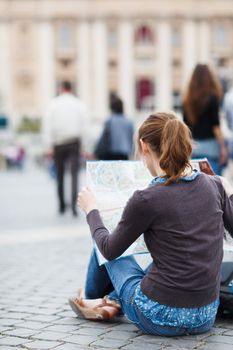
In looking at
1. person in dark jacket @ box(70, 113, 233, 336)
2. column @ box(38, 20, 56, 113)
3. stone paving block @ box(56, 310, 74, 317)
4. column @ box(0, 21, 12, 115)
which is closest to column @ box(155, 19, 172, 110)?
column @ box(38, 20, 56, 113)

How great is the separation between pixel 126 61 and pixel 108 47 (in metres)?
1.89

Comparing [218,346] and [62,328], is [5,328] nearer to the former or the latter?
[62,328]

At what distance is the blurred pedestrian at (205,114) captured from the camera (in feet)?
21.8

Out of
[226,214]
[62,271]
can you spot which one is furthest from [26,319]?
[62,271]

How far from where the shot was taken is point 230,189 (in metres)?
3.79

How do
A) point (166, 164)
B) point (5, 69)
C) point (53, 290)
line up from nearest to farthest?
point (166, 164) < point (53, 290) < point (5, 69)

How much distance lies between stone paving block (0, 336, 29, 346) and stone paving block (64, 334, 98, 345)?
0.18m

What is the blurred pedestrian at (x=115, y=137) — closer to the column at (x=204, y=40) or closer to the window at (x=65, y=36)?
the column at (x=204, y=40)

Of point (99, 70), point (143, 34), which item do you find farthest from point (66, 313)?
point (143, 34)

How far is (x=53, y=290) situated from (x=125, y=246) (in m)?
1.67

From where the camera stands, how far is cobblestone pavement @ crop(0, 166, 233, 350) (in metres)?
3.66

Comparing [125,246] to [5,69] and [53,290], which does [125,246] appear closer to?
[53,290]

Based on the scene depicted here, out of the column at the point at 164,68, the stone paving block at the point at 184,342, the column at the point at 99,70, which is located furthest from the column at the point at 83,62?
the stone paving block at the point at 184,342

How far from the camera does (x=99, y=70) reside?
70.2 meters
